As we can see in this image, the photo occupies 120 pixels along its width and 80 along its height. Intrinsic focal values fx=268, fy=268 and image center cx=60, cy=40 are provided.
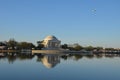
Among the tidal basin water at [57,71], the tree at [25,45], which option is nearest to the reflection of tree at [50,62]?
the tidal basin water at [57,71]

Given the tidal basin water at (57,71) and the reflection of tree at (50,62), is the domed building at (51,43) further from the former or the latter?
the tidal basin water at (57,71)

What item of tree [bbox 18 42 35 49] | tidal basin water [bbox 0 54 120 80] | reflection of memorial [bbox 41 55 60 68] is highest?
tree [bbox 18 42 35 49]

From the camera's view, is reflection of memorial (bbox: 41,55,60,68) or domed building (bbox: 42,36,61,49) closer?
reflection of memorial (bbox: 41,55,60,68)

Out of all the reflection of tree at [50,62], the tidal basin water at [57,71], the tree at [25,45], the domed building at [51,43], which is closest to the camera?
the tidal basin water at [57,71]

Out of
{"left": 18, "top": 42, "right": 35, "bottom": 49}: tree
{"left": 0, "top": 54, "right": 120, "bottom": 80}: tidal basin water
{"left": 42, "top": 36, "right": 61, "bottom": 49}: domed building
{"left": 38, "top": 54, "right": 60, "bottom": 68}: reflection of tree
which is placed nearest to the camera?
{"left": 0, "top": 54, "right": 120, "bottom": 80}: tidal basin water

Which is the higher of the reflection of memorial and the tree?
the tree

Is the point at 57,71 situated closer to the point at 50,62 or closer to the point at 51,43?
the point at 50,62

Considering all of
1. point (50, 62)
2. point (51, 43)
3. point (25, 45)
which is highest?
point (51, 43)

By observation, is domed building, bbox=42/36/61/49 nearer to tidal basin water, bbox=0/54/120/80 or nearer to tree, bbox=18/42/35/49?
tree, bbox=18/42/35/49

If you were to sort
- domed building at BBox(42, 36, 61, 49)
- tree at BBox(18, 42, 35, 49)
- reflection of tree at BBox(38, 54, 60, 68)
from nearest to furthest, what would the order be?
reflection of tree at BBox(38, 54, 60, 68) < domed building at BBox(42, 36, 61, 49) < tree at BBox(18, 42, 35, 49)

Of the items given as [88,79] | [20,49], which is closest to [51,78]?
[88,79]

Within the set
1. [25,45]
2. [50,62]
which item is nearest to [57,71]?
[50,62]

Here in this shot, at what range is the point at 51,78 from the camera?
49.3ft

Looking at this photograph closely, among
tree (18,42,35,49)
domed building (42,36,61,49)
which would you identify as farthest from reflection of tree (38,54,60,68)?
tree (18,42,35,49)
